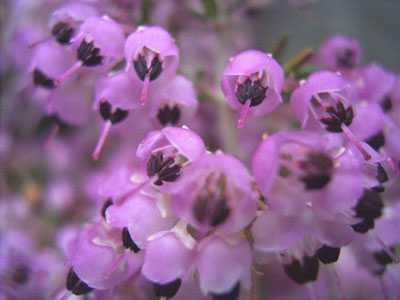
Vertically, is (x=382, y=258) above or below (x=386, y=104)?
below

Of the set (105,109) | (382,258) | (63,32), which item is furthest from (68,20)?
(382,258)

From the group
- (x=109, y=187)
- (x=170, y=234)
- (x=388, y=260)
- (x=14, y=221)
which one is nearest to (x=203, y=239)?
(x=170, y=234)

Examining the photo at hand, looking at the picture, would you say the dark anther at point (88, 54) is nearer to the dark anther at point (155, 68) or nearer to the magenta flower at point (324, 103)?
the dark anther at point (155, 68)

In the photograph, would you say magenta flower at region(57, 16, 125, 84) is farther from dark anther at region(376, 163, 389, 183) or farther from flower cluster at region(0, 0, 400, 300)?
dark anther at region(376, 163, 389, 183)

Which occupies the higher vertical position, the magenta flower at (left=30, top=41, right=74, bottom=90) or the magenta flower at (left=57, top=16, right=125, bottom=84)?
the magenta flower at (left=57, top=16, right=125, bottom=84)

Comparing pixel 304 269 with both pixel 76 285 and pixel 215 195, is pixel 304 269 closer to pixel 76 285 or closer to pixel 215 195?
pixel 215 195

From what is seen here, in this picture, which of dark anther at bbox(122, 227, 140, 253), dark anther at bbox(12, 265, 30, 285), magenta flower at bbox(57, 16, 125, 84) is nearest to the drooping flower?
dark anther at bbox(122, 227, 140, 253)
